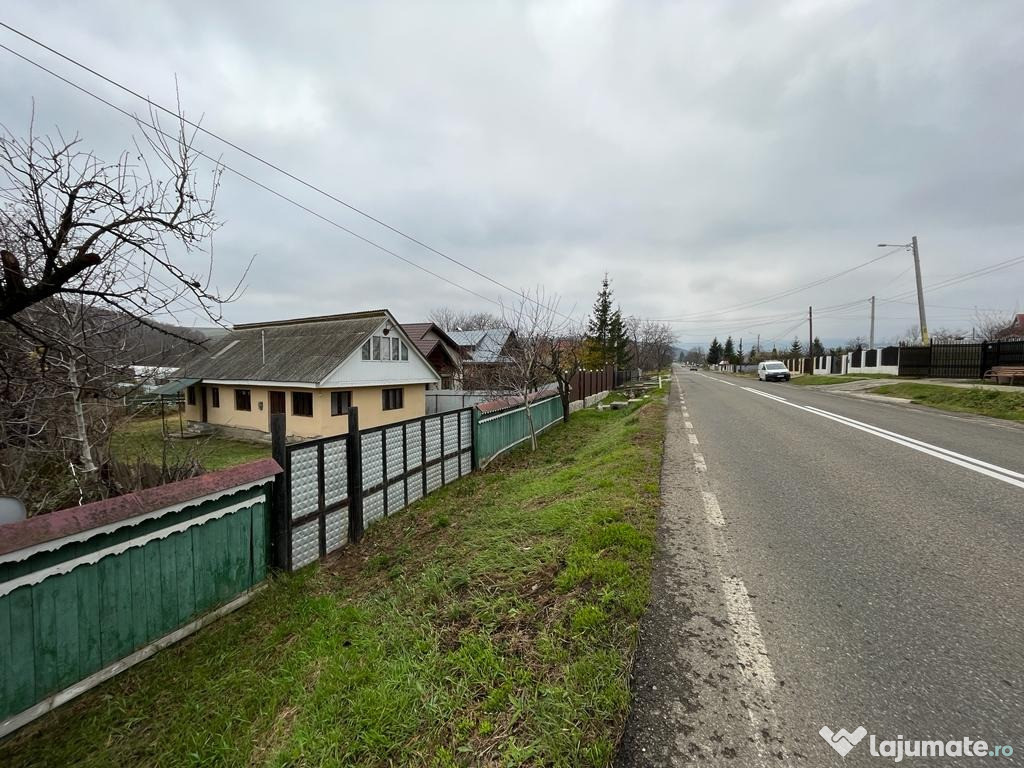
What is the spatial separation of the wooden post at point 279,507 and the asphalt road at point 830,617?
3680mm

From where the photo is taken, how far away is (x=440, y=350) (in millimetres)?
27125

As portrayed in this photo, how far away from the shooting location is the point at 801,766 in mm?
1583

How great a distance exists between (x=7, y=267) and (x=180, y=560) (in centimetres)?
232

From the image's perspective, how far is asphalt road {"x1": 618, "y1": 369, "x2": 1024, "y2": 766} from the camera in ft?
5.79

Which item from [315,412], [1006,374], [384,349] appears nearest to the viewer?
[1006,374]

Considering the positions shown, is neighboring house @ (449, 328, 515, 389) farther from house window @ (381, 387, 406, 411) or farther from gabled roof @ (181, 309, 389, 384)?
gabled roof @ (181, 309, 389, 384)

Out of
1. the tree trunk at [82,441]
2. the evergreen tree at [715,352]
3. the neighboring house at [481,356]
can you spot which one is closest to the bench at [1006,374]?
the neighboring house at [481,356]

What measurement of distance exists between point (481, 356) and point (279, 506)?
85.5ft

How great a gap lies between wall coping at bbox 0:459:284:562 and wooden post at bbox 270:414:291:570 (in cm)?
36

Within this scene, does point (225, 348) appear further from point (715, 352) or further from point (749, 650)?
point (715, 352)

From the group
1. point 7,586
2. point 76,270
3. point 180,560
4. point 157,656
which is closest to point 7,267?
point 76,270

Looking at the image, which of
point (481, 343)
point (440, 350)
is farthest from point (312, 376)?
point (481, 343)

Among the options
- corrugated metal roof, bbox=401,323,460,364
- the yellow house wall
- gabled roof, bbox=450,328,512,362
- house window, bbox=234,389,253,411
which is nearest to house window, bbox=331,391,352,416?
the yellow house wall

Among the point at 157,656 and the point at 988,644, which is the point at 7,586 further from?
the point at 988,644
